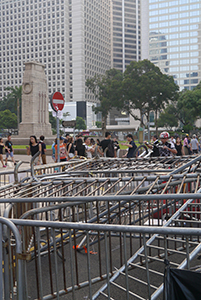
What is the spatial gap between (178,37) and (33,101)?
90236 millimetres

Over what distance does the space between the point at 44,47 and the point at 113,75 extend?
73.8 metres

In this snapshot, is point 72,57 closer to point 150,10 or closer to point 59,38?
point 59,38

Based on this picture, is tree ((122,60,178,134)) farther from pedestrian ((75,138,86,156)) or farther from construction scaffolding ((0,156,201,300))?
construction scaffolding ((0,156,201,300))

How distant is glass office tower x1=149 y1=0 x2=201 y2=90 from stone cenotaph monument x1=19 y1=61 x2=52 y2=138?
84568 millimetres

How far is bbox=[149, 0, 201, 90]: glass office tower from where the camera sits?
376 feet

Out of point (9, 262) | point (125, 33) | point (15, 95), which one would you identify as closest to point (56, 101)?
point (9, 262)

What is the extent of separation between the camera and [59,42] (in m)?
130

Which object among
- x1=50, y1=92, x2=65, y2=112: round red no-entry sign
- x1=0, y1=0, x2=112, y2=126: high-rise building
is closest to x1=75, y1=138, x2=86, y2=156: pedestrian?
x1=50, y1=92, x2=65, y2=112: round red no-entry sign

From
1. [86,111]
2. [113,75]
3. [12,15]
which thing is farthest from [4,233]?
[12,15]

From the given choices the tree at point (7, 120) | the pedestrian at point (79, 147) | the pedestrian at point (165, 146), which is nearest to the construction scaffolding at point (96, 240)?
the pedestrian at point (165, 146)

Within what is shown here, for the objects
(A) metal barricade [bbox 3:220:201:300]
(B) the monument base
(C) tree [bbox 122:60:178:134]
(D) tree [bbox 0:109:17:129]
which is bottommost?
(A) metal barricade [bbox 3:220:201:300]

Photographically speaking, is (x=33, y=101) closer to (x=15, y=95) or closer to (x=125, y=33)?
(x=15, y=95)

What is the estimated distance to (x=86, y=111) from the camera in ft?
400

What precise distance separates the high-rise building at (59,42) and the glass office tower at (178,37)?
28.0 metres
